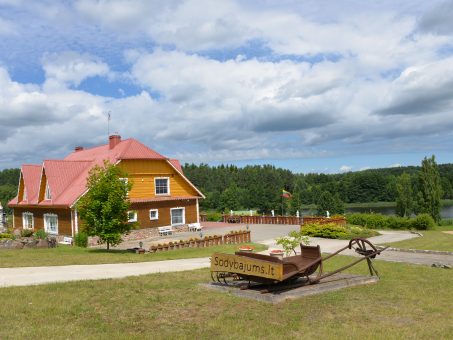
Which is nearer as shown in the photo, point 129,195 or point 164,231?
point 129,195

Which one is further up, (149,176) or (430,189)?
(149,176)

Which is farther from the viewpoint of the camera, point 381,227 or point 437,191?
point 437,191

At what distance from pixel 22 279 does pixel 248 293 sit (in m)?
6.62

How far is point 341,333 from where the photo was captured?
6914 millimetres

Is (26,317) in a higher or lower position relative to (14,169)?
lower

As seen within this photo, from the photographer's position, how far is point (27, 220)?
34312 millimetres

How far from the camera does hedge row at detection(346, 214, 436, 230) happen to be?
33.2m

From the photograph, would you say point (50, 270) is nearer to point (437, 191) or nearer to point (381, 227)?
point (381, 227)

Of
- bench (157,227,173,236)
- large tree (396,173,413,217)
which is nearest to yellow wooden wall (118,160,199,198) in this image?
bench (157,227,173,236)

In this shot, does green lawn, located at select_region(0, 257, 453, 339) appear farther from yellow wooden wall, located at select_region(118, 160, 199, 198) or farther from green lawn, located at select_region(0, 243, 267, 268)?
yellow wooden wall, located at select_region(118, 160, 199, 198)

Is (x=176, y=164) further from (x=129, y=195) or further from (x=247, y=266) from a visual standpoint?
(x=247, y=266)

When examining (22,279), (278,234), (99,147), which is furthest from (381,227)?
(22,279)

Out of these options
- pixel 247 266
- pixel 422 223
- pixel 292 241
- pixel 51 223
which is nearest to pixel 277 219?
pixel 422 223

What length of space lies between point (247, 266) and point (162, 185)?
2369 centimetres
